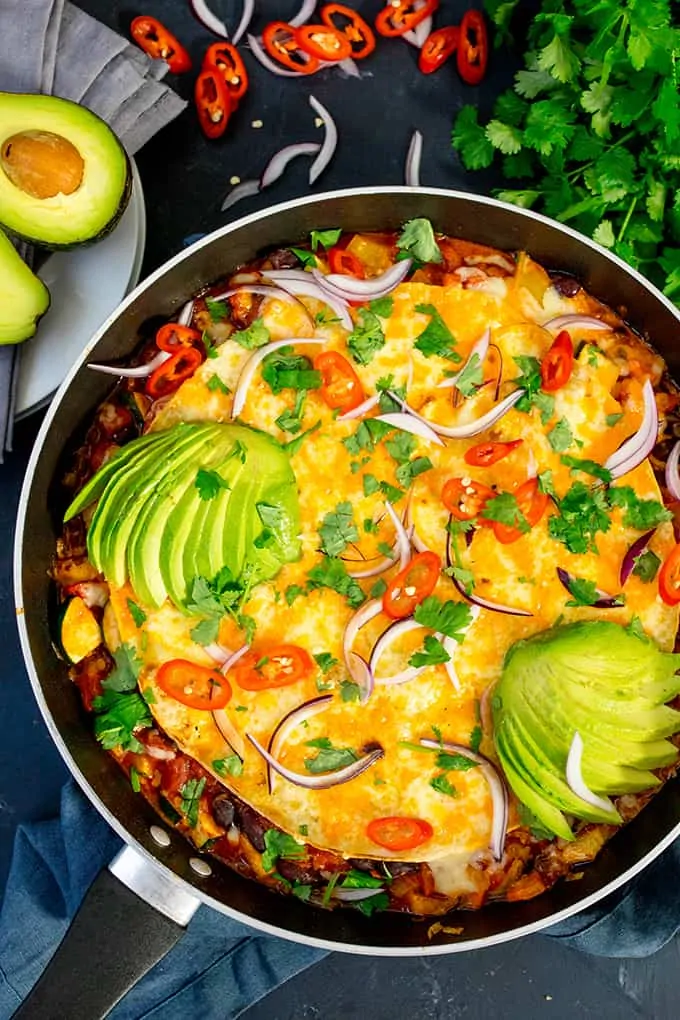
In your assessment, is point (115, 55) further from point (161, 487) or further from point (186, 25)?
point (161, 487)

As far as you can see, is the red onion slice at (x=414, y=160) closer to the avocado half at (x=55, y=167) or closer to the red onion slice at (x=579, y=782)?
the avocado half at (x=55, y=167)

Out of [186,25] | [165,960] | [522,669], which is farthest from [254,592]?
[186,25]

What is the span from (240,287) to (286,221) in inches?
11.6

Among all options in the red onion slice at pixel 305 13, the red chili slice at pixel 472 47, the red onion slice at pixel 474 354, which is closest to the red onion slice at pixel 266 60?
the red onion slice at pixel 305 13

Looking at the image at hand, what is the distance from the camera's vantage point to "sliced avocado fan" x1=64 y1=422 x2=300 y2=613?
339 cm

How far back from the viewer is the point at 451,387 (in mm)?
3662

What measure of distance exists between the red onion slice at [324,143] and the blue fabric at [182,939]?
2725mm

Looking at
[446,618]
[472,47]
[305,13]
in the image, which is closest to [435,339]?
[446,618]

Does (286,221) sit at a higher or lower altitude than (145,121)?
lower

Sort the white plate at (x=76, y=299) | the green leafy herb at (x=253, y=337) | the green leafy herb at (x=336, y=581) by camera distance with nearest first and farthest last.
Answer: the green leafy herb at (x=336, y=581), the green leafy herb at (x=253, y=337), the white plate at (x=76, y=299)

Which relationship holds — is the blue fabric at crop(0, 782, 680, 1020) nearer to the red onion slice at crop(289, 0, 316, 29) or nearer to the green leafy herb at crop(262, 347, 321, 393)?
the green leafy herb at crop(262, 347, 321, 393)

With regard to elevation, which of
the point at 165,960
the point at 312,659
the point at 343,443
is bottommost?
the point at 165,960

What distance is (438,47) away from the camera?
4.33 m

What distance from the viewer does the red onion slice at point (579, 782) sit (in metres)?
3.30
